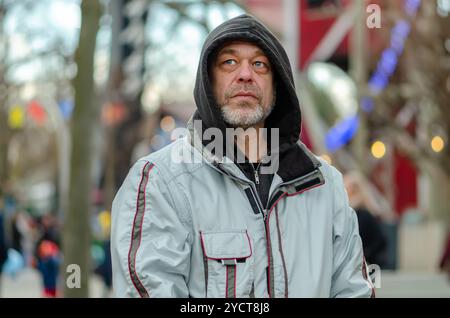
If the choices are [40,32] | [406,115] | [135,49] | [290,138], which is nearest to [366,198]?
[290,138]

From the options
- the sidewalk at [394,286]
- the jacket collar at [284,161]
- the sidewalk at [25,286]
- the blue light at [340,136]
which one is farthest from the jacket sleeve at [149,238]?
the blue light at [340,136]

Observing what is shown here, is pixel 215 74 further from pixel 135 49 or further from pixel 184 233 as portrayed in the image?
pixel 135 49

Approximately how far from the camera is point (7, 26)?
26531 millimetres

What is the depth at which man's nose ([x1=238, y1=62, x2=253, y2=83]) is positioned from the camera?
12.1 feet

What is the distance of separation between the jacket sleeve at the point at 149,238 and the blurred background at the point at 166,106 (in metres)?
5.10

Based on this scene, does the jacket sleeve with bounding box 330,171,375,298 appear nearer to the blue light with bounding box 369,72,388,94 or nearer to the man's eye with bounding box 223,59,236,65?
the man's eye with bounding box 223,59,236,65

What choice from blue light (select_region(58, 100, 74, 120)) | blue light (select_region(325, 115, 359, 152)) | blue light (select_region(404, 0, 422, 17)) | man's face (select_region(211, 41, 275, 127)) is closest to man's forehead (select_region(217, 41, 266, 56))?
man's face (select_region(211, 41, 275, 127))

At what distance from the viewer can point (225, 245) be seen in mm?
3400

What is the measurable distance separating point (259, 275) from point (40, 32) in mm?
22873

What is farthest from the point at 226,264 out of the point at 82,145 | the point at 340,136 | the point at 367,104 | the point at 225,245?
the point at 340,136

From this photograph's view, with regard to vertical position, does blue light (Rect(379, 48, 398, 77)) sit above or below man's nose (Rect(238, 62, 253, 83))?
above

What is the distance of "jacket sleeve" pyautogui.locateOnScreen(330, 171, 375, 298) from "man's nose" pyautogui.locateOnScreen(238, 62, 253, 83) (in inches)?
19.6
